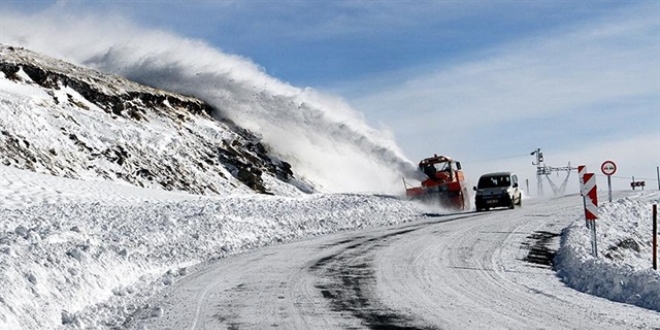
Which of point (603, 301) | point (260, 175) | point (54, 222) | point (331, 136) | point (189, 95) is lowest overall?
point (603, 301)

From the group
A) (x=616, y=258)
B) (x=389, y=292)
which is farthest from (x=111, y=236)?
(x=616, y=258)

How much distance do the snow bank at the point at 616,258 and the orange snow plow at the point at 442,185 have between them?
30.2ft

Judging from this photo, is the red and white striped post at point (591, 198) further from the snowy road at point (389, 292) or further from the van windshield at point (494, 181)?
the van windshield at point (494, 181)

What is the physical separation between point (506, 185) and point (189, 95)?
1136 inches

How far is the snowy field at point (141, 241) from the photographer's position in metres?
9.67

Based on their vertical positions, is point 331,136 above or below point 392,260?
above

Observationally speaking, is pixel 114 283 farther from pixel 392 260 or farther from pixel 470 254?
pixel 470 254

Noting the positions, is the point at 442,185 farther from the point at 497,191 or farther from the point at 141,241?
the point at 141,241

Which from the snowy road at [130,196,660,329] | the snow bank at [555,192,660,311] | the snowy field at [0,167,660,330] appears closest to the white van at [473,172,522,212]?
the snowy field at [0,167,660,330]

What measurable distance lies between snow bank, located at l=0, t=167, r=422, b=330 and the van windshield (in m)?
4.12

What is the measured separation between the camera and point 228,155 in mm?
44688

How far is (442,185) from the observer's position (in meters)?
34.9

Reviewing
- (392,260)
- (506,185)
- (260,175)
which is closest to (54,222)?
(392,260)

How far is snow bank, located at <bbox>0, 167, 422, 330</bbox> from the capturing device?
30.9 ft
